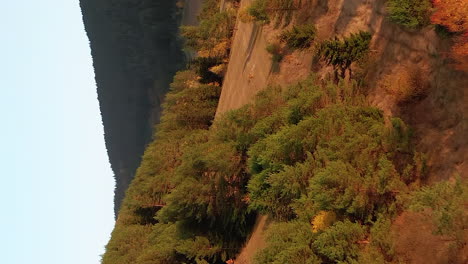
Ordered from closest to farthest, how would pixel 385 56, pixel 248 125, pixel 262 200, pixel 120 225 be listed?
pixel 385 56
pixel 262 200
pixel 248 125
pixel 120 225

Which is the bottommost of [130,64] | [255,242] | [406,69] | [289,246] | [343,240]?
[130,64]

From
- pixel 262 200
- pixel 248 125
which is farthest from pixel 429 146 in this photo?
pixel 248 125

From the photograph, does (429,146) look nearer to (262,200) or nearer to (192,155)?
(262,200)

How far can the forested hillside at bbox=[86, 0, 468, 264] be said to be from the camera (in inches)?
369

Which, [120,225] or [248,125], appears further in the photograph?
[120,225]

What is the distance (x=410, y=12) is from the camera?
10.2 m

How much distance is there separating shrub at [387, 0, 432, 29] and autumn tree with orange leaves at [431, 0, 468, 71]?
1.44 feet

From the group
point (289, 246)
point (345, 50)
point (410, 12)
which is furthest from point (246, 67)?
point (410, 12)

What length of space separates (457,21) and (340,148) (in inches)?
151

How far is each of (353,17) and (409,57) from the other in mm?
2652

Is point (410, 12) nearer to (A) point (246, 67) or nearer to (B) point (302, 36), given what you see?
(B) point (302, 36)

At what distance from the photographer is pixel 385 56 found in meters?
11.8

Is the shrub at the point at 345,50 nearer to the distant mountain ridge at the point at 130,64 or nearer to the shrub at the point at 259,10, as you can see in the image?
the shrub at the point at 259,10

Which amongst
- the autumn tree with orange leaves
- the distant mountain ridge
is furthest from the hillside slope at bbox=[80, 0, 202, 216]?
the autumn tree with orange leaves
